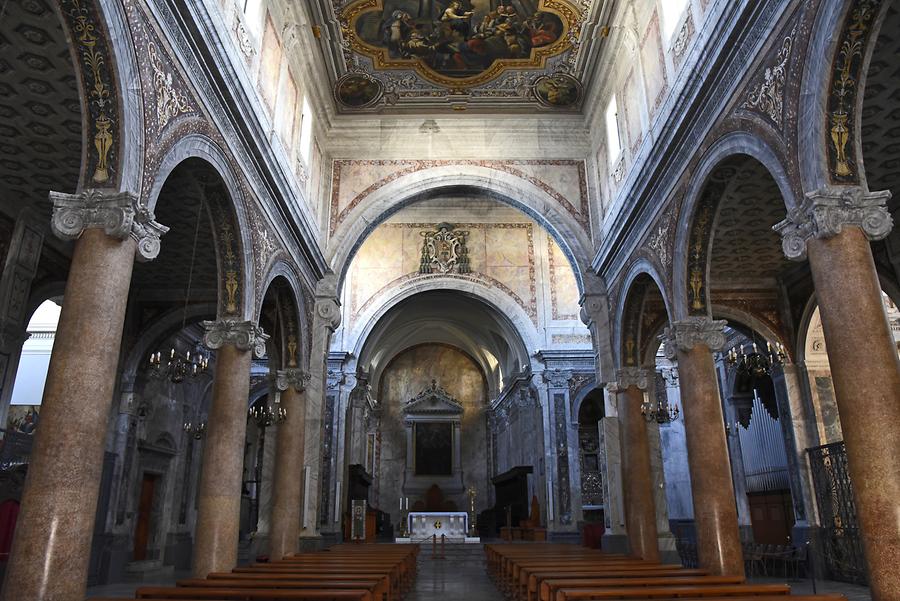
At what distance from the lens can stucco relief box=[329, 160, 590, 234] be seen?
16766 mm

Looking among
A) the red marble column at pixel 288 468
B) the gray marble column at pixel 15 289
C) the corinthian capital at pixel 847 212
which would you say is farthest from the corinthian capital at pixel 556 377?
the corinthian capital at pixel 847 212

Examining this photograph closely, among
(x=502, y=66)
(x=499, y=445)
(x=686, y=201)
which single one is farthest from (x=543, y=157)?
(x=499, y=445)

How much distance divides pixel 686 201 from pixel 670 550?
753cm

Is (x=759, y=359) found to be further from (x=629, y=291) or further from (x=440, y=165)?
(x=440, y=165)

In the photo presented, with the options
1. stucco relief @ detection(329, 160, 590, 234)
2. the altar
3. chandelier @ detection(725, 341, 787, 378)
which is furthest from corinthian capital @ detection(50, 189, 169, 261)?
the altar

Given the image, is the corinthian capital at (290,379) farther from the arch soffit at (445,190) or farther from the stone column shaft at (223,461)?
the stone column shaft at (223,461)

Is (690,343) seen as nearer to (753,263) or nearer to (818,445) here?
(753,263)

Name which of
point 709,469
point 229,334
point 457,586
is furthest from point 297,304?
point 709,469

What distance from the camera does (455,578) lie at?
14.2 meters

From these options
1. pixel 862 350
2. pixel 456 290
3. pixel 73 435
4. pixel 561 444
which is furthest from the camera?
pixel 456 290

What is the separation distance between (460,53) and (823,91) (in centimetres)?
1000

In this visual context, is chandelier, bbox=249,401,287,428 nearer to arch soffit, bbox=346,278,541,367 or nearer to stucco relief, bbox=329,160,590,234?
stucco relief, bbox=329,160,590,234

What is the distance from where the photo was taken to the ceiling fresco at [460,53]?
14133mm

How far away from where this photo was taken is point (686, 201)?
10438 mm
